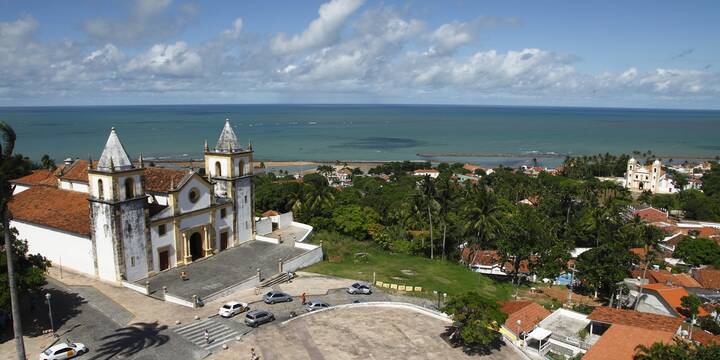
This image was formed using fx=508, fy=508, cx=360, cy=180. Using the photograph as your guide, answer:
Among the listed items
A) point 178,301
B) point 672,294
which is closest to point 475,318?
point 178,301

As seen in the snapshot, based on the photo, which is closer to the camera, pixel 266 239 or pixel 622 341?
pixel 622 341

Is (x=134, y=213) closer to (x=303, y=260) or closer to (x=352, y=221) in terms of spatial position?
(x=303, y=260)

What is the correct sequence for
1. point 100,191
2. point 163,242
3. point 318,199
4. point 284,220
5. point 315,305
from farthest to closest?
point 318,199 < point 284,220 < point 163,242 < point 100,191 < point 315,305

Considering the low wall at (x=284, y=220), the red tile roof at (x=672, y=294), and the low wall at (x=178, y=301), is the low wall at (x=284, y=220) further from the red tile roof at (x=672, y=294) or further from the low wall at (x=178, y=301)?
the red tile roof at (x=672, y=294)

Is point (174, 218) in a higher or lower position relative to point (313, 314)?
higher

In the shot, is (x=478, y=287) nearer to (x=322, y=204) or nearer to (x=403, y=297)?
(x=403, y=297)

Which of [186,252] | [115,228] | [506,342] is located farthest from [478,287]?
[115,228]

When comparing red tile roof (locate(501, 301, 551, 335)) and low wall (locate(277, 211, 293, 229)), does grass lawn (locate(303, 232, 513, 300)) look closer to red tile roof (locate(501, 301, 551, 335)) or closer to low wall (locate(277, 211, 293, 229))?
low wall (locate(277, 211, 293, 229))
